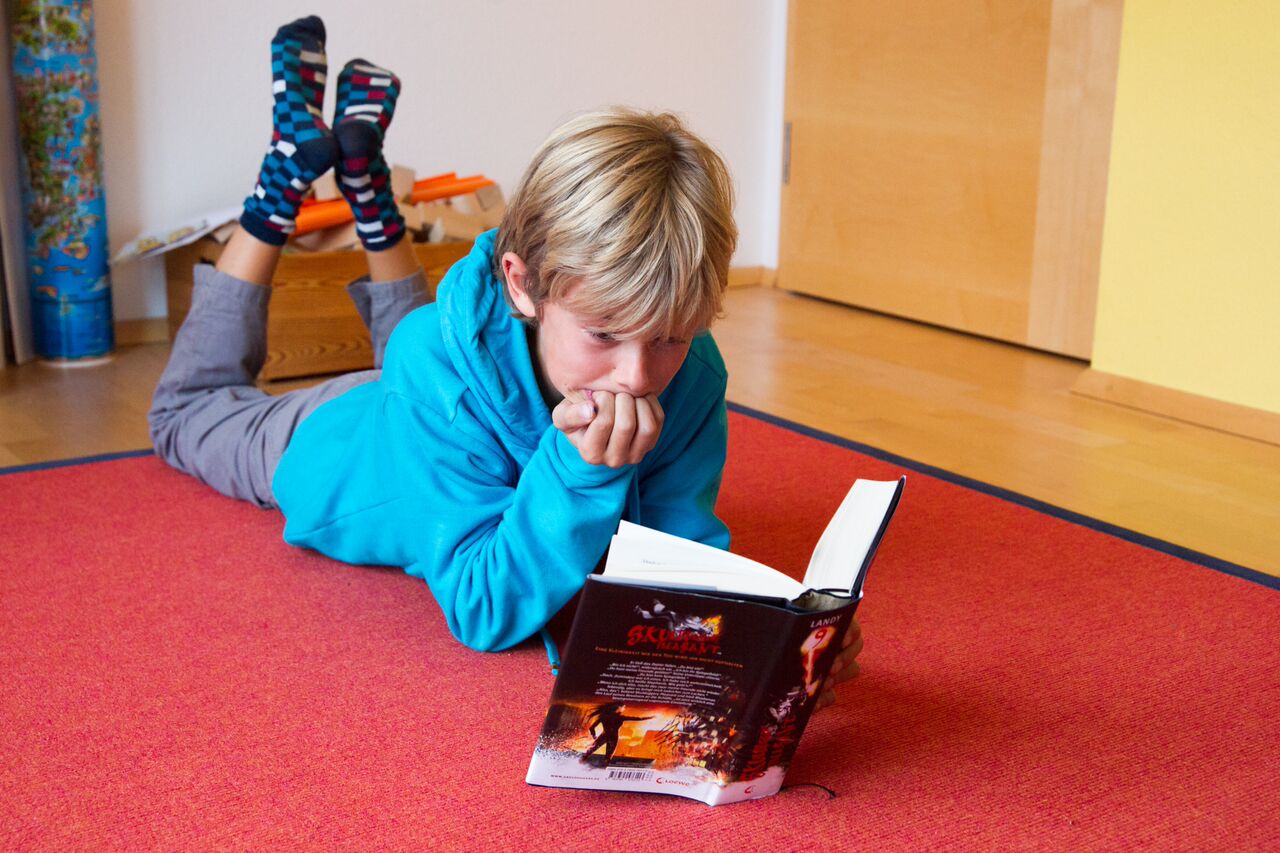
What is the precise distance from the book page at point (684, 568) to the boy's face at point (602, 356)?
0.55 feet

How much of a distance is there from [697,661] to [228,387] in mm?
1042

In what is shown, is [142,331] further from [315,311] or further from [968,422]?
[968,422]

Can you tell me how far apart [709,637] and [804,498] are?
81 cm

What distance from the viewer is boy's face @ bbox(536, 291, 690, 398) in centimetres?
94

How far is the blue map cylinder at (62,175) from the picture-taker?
7.00 ft

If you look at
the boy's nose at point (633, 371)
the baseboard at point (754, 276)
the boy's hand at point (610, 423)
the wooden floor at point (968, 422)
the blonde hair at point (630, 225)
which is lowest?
the wooden floor at point (968, 422)

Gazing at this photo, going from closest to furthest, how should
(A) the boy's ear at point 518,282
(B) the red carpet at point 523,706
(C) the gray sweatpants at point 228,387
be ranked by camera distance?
(B) the red carpet at point 523,706
(A) the boy's ear at point 518,282
(C) the gray sweatpants at point 228,387

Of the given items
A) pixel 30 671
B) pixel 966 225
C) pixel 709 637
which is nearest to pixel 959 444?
pixel 966 225

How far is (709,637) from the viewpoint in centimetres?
80

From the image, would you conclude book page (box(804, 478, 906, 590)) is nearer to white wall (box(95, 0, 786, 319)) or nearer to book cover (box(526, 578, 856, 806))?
book cover (box(526, 578, 856, 806))

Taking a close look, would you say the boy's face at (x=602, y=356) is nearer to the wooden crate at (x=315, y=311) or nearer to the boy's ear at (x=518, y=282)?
the boy's ear at (x=518, y=282)

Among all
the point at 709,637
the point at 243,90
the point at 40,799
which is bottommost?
the point at 40,799

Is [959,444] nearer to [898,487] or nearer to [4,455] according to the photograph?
[898,487]

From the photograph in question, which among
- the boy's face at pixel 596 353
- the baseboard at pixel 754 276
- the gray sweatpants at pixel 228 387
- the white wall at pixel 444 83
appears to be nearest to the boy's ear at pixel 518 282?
the boy's face at pixel 596 353
